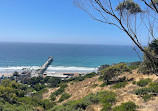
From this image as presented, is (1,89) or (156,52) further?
(1,89)

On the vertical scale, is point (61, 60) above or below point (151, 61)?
below

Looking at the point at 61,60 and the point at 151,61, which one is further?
the point at 61,60

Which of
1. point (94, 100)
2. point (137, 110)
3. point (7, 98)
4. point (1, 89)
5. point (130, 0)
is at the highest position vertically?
point (130, 0)

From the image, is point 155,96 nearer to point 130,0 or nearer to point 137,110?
point 137,110

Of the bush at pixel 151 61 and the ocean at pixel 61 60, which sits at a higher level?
the bush at pixel 151 61

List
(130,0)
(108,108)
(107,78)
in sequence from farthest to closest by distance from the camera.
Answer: (107,78)
(108,108)
(130,0)

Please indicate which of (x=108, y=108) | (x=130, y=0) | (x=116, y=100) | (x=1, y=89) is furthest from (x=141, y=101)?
(x=1, y=89)

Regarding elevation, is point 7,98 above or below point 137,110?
below

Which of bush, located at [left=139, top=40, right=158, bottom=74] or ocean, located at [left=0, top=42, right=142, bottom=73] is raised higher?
bush, located at [left=139, top=40, right=158, bottom=74]

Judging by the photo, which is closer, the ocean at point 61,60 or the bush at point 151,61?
the bush at point 151,61

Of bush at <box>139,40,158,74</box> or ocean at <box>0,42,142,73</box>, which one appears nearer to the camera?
bush at <box>139,40,158,74</box>

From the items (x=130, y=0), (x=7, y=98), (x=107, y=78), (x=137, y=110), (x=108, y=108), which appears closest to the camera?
(x=130, y=0)
